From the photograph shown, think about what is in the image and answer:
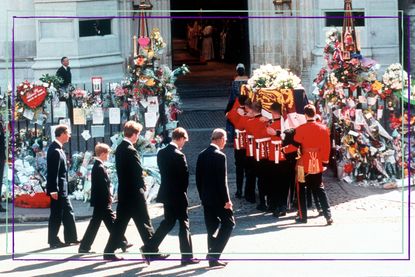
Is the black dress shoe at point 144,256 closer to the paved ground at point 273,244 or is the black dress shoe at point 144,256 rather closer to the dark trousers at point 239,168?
the paved ground at point 273,244

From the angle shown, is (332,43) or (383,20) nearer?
(332,43)

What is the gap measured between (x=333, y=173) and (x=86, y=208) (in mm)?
4165

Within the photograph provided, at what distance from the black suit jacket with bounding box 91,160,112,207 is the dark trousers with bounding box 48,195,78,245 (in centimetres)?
66

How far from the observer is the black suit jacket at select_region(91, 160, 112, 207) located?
15.6 m

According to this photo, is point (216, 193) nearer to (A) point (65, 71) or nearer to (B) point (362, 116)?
(B) point (362, 116)

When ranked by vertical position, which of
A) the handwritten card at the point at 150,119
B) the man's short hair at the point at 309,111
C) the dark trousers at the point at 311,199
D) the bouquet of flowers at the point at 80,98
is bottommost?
the dark trousers at the point at 311,199

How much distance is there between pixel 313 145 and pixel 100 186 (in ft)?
10.7

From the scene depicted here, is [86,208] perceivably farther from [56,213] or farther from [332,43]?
[332,43]

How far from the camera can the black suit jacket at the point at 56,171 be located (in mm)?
16062

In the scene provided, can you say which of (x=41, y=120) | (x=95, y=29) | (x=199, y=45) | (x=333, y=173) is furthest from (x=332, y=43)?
(x=199, y=45)

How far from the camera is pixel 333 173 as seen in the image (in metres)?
20.2

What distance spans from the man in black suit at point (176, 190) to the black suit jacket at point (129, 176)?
0.96 ft

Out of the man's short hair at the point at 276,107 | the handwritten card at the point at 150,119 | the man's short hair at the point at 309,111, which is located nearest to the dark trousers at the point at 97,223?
the man's short hair at the point at 309,111

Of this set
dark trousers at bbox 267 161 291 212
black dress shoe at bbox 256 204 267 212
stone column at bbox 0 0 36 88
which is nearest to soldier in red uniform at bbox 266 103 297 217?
dark trousers at bbox 267 161 291 212
